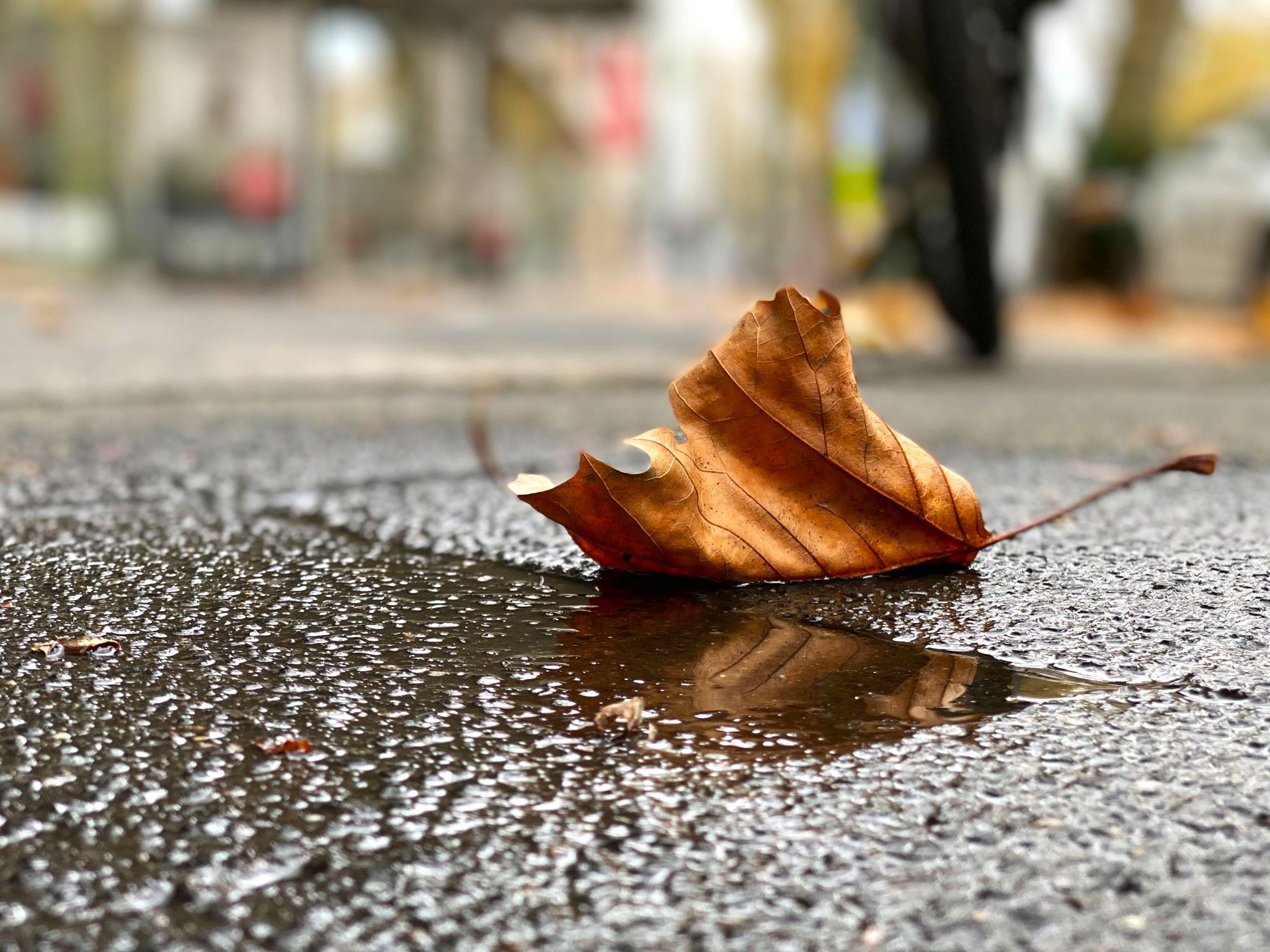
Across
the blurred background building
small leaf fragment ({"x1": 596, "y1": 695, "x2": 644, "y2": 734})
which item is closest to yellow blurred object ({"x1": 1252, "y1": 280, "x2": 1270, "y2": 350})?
the blurred background building

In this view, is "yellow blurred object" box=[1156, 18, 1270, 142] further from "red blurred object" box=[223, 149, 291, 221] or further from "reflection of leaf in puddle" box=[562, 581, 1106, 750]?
"reflection of leaf in puddle" box=[562, 581, 1106, 750]

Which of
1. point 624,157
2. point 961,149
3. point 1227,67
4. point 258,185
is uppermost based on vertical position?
point 1227,67

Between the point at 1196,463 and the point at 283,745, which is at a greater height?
the point at 1196,463

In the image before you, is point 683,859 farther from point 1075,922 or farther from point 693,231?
point 693,231

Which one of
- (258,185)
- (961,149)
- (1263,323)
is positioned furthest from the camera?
(258,185)

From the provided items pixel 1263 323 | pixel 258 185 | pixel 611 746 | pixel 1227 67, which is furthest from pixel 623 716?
pixel 1227 67

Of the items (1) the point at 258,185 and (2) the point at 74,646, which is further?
(1) the point at 258,185

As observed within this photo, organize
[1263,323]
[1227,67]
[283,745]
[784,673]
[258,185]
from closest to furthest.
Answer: [283,745] → [784,673] → [1263,323] → [258,185] → [1227,67]

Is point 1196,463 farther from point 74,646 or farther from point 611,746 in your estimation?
point 74,646
